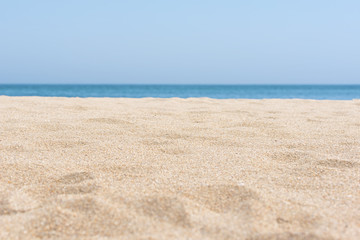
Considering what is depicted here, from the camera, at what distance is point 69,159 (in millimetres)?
1996

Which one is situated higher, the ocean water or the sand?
the sand

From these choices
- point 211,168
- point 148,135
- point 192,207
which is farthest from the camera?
point 148,135

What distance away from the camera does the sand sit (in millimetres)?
1269

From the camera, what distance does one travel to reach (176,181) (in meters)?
1.68

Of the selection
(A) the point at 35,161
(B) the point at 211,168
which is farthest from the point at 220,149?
(A) the point at 35,161

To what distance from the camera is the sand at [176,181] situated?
4.16 ft

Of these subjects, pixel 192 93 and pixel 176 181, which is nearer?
pixel 176 181

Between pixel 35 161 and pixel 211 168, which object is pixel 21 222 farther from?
pixel 211 168

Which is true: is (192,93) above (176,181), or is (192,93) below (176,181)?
below

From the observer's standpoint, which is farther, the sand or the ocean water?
the ocean water

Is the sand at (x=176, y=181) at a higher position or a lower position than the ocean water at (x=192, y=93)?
higher

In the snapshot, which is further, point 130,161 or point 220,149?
point 220,149

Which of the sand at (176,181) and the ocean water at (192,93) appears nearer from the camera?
the sand at (176,181)

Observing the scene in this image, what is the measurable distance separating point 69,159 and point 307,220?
139 cm
